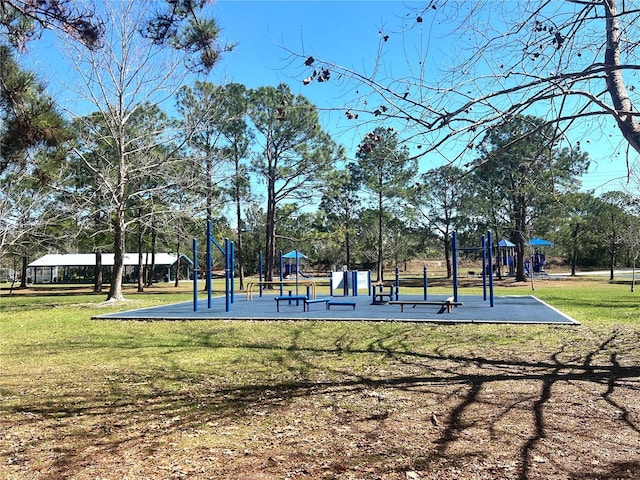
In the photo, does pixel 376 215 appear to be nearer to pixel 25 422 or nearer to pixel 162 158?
pixel 162 158

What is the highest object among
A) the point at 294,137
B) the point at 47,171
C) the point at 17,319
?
the point at 294,137

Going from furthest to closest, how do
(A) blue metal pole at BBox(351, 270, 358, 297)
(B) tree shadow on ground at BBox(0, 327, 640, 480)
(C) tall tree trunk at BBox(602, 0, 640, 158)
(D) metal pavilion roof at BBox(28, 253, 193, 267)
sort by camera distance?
(D) metal pavilion roof at BBox(28, 253, 193, 267) < (A) blue metal pole at BBox(351, 270, 358, 297) < (C) tall tree trunk at BBox(602, 0, 640, 158) < (B) tree shadow on ground at BBox(0, 327, 640, 480)

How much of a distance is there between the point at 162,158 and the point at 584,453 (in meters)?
18.9

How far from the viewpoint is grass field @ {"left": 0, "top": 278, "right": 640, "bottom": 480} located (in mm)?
3518

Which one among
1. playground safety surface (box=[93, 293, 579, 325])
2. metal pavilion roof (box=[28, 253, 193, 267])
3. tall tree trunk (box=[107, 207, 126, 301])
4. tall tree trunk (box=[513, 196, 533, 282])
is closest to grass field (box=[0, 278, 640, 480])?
playground safety surface (box=[93, 293, 579, 325])

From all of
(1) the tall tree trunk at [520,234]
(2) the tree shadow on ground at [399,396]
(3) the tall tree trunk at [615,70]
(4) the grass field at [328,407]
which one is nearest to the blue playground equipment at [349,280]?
(4) the grass field at [328,407]

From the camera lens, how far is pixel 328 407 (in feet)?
16.2

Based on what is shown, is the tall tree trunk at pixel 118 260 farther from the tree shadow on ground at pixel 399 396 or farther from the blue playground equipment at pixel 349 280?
the tree shadow on ground at pixel 399 396

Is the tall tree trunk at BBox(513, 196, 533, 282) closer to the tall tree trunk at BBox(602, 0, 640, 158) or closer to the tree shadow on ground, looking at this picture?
the tree shadow on ground

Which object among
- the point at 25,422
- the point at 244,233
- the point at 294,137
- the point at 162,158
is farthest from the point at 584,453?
the point at 244,233

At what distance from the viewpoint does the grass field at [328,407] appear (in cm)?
352

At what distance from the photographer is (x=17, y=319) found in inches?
570

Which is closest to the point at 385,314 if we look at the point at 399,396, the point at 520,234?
the point at 399,396

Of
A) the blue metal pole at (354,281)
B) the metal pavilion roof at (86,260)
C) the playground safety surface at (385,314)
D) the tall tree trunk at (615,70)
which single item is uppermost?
the tall tree trunk at (615,70)
